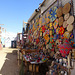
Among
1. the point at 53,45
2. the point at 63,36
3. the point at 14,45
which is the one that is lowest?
the point at 14,45

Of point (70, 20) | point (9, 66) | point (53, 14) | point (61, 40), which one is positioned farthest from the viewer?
point (9, 66)

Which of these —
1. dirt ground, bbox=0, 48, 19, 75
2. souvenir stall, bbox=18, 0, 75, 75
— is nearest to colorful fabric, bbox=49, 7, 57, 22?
souvenir stall, bbox=18, 0, 75, 75

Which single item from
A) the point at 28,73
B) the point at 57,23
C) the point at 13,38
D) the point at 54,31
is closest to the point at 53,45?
the point at 54,31

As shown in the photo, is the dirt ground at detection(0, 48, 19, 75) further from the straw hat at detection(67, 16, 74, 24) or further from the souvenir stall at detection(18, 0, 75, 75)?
the straw hat at detection(67, 16, 74, 24)

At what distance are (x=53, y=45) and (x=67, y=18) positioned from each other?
61.2 inches

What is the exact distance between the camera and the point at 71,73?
2.20 m

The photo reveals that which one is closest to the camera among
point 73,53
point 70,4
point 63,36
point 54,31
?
point 73,53

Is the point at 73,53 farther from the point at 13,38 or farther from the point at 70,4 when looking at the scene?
the point at 13,38

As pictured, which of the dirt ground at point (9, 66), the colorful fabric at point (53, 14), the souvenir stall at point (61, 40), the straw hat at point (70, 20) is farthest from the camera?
the dirt ground at point (9, 66)

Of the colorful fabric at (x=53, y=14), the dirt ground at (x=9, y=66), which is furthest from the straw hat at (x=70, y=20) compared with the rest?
the dirt ground at (x=9, y=66)

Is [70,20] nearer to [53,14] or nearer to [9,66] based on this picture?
[53,14]

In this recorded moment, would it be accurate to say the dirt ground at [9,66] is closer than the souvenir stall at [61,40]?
No

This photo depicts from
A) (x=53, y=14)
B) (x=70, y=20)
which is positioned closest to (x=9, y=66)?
(x=53, y=14)

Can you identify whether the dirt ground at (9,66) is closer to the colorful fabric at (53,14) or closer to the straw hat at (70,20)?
the colorful fabric at (53,14)
